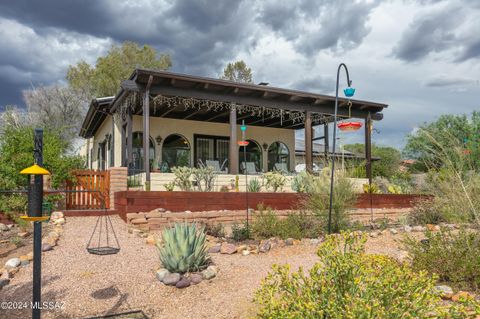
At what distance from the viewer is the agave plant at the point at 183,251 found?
5055 mm

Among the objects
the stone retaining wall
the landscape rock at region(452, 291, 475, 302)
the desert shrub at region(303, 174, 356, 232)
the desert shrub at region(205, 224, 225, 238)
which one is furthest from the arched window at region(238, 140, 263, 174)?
the landscape rock at region(452, 291, 475, 302)

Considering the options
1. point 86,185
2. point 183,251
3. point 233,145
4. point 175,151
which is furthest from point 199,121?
point 183,251

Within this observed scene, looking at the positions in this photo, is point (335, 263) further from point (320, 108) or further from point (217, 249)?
point (320, 108)

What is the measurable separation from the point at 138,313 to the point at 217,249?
256 centimetres

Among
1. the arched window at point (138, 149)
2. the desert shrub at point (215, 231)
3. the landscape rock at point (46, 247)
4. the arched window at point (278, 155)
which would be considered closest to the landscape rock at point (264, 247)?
the desert shrub at point (215, 231)

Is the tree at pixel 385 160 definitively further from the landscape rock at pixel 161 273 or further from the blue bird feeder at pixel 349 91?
the landscape rock at pixel 161 273

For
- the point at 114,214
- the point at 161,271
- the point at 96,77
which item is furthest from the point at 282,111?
the point at 96,77

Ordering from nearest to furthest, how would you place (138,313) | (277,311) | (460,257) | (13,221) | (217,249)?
(277,311)
(138,313)
(460,257)
(217,249)
(13,221)

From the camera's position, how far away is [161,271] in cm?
502

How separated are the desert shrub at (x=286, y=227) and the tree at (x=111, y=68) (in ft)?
75.5

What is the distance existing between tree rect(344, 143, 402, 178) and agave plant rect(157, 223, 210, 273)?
19705 mm

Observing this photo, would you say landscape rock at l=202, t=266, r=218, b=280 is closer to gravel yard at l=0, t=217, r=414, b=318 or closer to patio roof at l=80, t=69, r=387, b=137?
gravel yard at l=0, t=217, r=414, b=318

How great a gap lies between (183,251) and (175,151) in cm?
1180

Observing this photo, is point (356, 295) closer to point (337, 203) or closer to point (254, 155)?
point (337, 203)
